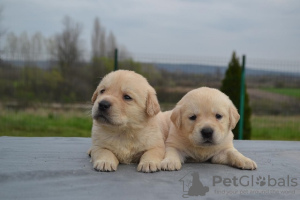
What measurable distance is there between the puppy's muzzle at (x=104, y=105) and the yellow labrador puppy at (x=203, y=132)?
2.56 ft

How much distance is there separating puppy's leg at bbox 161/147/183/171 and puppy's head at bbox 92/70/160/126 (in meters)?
0.44

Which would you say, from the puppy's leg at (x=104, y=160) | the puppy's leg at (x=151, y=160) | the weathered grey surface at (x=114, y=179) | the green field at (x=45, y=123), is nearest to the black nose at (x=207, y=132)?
the weathered grey surface at (x=114, y=179)

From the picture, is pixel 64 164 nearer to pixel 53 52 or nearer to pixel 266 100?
pixel 53 52

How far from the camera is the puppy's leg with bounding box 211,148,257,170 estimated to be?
11.5ft

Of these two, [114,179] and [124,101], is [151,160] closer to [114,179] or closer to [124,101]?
[114,179]

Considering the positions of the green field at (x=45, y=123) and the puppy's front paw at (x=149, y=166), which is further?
the green field at (x=45, y=123)

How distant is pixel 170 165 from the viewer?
10.9 feet

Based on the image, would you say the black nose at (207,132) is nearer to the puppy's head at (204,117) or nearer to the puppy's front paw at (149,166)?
the puppy's head at (204,117)

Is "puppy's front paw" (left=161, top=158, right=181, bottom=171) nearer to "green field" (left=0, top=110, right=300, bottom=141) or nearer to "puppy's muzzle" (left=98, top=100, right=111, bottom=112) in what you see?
"puppy's muzzle" (left=98, top=100, right=111, bottom=112)

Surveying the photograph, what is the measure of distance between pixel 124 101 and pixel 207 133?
33.9 inches

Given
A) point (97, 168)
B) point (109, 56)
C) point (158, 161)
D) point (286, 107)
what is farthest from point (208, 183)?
point (286, 107)

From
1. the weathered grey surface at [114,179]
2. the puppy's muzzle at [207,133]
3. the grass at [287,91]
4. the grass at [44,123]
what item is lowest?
the grass at [44,123]
